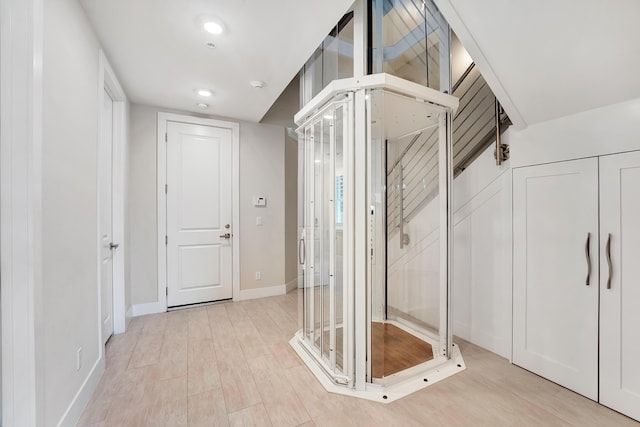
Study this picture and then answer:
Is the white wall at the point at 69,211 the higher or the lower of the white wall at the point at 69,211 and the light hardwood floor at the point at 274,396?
the higher

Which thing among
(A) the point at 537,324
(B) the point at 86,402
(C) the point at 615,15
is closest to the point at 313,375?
(B) the point at 86,402

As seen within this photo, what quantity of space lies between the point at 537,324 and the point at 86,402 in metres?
3.17

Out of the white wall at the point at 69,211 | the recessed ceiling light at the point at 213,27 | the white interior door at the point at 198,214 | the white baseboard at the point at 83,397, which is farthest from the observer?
the white interior door at the point at 198,214

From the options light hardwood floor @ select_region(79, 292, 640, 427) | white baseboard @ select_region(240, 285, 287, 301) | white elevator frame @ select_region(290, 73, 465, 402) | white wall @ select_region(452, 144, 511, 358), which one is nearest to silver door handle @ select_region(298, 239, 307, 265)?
white elevator frame @ select_region(290, 73, 465, 402)

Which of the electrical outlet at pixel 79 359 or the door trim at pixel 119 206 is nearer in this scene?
the electrical outlet at pixel 79 359

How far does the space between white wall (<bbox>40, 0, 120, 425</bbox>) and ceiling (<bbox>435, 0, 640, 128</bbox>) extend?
2.16 metres

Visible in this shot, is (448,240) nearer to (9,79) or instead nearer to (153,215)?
(9,79)

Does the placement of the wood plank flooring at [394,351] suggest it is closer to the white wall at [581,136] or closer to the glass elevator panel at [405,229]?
the glass elevator panel at [405,229]

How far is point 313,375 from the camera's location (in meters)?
2.06

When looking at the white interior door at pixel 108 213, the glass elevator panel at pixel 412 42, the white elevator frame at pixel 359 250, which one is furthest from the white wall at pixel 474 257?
the white interior door at pixel 108 213

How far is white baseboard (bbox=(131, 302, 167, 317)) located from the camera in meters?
3.25

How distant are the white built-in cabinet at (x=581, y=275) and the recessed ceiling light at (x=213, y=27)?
249cm

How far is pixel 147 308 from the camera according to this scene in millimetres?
3311

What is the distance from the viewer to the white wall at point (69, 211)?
4.37ft
